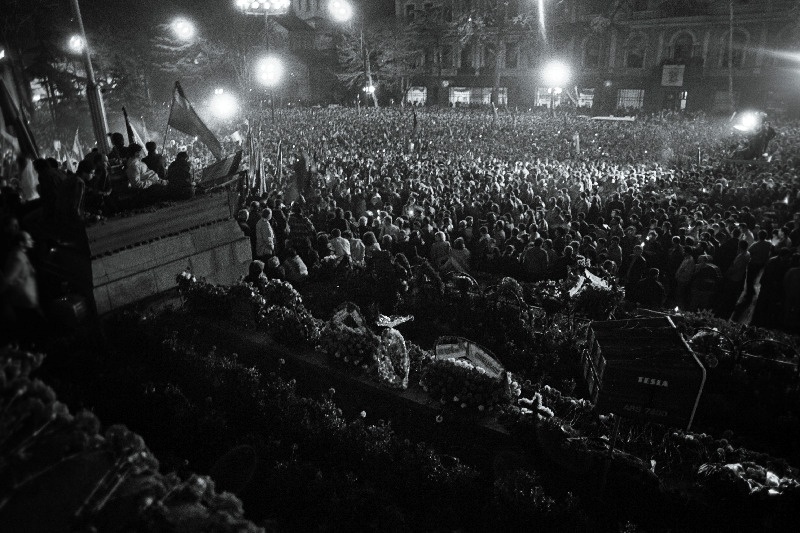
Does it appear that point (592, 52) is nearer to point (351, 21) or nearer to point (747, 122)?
point (747, 122)

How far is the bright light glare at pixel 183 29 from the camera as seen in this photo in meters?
42.0

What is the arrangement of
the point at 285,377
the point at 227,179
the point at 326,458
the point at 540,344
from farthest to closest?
1. the point at 227,179
2. the point at 540,344
3. the point at 285,377
4. the point at 326,458

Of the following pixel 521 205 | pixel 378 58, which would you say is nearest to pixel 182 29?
pixel 378 58

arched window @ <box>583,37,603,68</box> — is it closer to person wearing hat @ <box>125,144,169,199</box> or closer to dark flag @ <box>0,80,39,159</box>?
person wearing hat @ <box>125,144,169,199</box>

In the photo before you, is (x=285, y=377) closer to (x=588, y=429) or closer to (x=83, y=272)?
(x=83, y=272)

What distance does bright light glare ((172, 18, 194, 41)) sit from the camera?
138ft

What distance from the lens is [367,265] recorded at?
31.8ft

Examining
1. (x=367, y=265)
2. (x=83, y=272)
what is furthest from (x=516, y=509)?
(x=83, y=272)

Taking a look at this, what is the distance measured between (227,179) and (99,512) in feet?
27.7

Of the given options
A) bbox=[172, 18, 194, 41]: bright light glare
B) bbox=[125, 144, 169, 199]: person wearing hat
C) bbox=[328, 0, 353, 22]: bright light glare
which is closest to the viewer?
bbox=[125, 144, 169, 199]: person wearing hat

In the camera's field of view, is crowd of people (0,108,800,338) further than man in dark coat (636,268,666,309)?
No

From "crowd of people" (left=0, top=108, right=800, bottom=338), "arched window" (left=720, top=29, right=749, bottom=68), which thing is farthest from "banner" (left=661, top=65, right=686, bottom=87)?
"crowd of people" (left=0, top=108, right=800, bottom=338)

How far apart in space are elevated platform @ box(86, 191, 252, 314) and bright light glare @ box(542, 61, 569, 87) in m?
43.9

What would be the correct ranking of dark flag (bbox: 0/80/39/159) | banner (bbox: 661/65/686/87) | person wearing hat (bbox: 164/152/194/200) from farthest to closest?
banner (bbox: 661/65/686/87), person wearing hat (bbox: 164/152/194/200), dark flag (bbox: 0/80/39/159)
